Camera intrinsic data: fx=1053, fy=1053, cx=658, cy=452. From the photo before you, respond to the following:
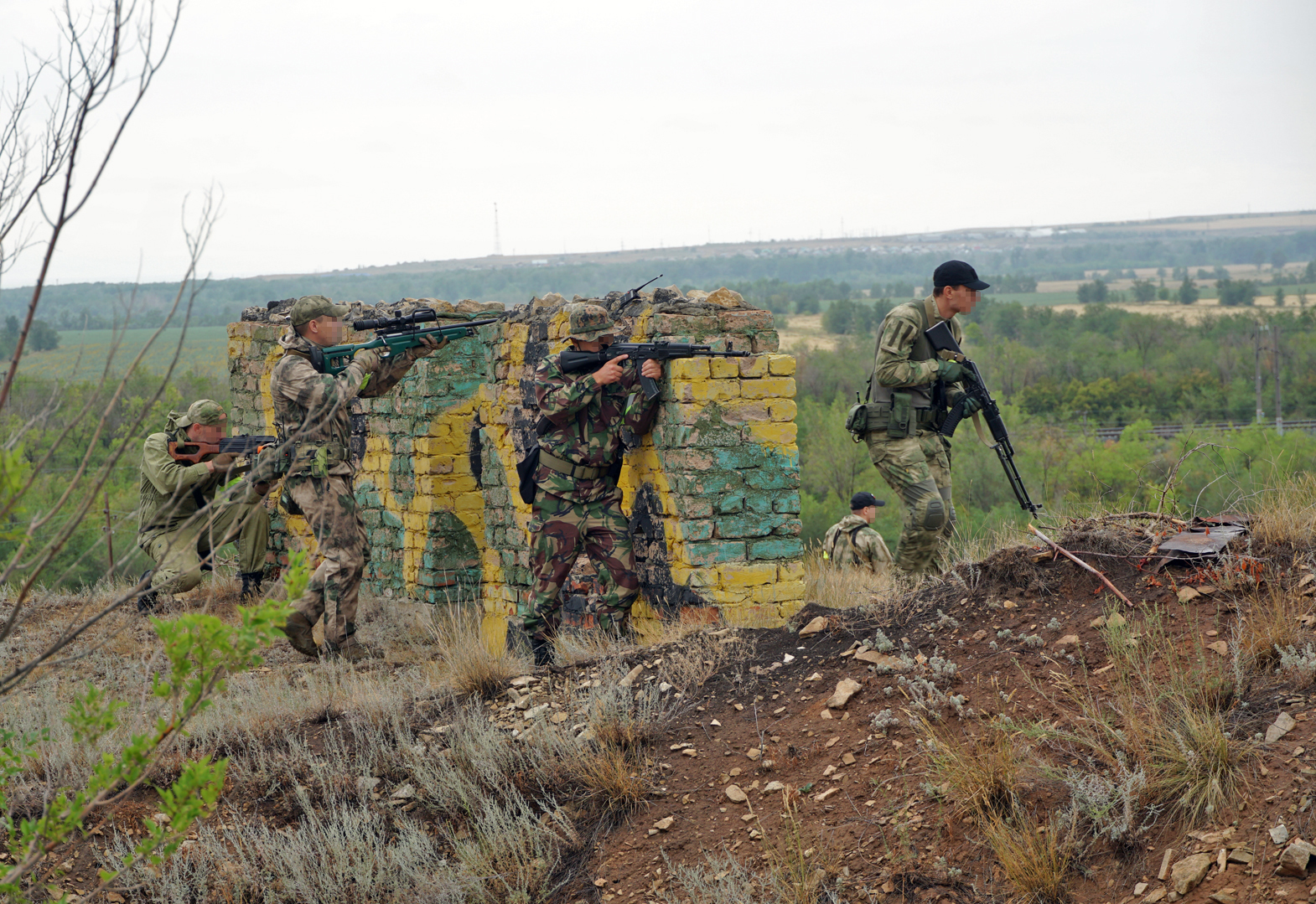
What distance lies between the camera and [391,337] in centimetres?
640

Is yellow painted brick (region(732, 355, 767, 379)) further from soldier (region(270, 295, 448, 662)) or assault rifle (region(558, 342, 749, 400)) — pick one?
soldier (region(270, 295, 448, 662))

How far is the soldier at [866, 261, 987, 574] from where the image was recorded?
226 inches

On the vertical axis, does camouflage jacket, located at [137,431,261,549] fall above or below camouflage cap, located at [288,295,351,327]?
below

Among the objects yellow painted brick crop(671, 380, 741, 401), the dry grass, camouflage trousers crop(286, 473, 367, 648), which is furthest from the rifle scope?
the dry grass

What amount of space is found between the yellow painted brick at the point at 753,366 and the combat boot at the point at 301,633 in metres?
2.93

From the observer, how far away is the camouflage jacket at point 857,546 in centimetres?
757

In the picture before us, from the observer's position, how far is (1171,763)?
117 inches

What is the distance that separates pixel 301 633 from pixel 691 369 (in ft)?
9.39

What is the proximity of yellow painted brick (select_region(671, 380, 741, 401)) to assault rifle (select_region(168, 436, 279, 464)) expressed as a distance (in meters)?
3.10

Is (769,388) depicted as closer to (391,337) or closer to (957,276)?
(957,276)

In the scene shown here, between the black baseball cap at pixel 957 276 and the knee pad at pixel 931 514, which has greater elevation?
the black baseball cap at pixel 957 276

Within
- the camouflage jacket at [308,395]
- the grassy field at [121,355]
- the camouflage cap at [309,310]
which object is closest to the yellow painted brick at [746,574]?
the camouflage jacket at [308,395]

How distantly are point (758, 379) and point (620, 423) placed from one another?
0.78 meters

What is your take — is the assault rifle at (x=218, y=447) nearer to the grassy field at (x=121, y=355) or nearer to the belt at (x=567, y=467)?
the grassy field at (x=121, y=355)
